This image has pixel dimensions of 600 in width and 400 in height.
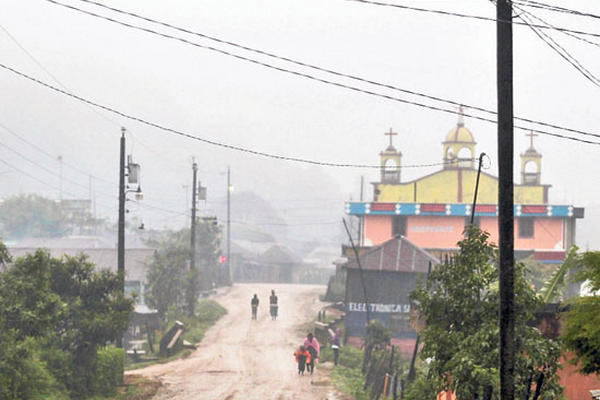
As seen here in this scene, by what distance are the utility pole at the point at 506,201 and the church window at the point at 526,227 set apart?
55.0 m

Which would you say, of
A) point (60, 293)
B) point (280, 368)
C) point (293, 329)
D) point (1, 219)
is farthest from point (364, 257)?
point (1, 219)

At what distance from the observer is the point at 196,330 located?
4625cm

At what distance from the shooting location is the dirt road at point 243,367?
93.1 feet

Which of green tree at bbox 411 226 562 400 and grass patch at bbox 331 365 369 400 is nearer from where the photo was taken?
green tree at bbox 411 226 562 400

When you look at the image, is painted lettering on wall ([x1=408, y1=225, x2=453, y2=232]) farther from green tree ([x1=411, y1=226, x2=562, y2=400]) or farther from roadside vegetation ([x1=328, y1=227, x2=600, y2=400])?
green tree ([x1=411, y1=226, x2=562, y2=400])

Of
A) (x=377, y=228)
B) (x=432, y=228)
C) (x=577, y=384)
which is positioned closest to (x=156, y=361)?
(x=577, y=384)

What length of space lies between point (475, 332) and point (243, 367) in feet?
65.6

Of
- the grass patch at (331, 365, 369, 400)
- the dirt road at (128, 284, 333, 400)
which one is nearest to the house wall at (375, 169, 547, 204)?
the dirt road at (128, 284, 333, 400)

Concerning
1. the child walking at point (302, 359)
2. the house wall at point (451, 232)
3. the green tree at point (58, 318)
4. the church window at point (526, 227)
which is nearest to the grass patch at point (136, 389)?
the green tree at point (58, 318)

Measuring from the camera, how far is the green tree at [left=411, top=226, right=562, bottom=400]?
49.6 ft

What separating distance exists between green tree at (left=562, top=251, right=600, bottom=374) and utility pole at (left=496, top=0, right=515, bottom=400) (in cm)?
111

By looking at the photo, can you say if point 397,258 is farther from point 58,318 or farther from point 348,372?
point 58,318

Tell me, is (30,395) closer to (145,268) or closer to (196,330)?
(196,330)

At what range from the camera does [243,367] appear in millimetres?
34375
